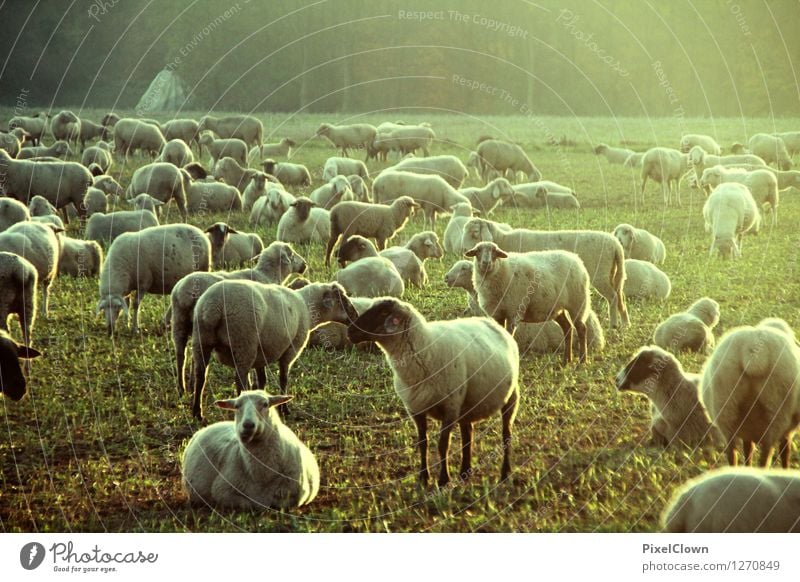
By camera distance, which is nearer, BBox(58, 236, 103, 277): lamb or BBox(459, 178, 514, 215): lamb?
BBox(58, 236, 103, 277): lamb

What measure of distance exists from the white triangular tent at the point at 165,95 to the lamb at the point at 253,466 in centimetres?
1863

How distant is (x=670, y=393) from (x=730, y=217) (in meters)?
6.80

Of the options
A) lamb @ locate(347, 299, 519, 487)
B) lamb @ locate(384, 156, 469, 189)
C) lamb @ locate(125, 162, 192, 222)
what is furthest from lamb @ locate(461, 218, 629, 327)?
lamb @ locate(384, 156, 469, 189)

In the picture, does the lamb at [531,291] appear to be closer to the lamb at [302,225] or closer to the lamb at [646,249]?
the lamb at [646,249]

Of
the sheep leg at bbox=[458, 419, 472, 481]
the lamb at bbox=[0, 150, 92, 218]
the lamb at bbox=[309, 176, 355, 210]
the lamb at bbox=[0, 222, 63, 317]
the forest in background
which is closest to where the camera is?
the sheep leg at bbox=[458, 419, 472, 481]

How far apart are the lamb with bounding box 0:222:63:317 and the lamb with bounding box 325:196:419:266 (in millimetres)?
4279

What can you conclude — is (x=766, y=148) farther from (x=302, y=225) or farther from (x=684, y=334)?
(x=684, y=334)

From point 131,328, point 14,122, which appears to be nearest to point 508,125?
point 14,122

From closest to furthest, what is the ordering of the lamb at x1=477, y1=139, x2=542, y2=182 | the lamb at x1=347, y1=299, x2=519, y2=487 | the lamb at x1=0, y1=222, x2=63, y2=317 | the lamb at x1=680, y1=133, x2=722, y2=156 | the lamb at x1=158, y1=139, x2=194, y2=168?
1. the lamb at x1=347, y1=299, x2=519, y2=487
2. the lamb at x1=0, y1=222, x2=63, y2=317
3. the lamb at x1=680, y1=133, x2=722, y2=156
4. the lamb at x1=158, y1=139, x2=194, y2=168
5. the lamb at x1=477, y1=139, x2=542, y2=182

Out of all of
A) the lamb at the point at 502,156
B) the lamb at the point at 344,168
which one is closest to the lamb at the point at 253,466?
the lamb at the point at 344,168

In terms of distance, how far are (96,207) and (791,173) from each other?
11971 millimetres

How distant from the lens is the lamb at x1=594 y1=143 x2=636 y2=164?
1016 inches
